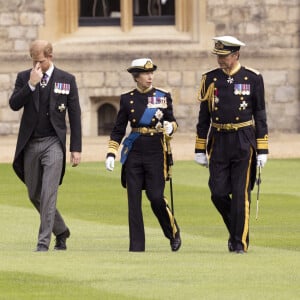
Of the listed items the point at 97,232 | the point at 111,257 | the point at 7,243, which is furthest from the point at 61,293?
the point at 97,232

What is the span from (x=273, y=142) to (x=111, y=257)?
16.1m

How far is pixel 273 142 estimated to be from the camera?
2809 cm

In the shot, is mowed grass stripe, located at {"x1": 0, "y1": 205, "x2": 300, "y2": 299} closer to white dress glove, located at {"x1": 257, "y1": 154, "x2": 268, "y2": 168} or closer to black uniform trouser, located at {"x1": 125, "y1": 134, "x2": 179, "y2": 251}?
black uniform trouser, located at {"x1": 125, "y1": 134, "x2": 179, "y2": 251}

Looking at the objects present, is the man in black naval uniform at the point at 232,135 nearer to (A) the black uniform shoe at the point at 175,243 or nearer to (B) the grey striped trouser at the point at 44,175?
(A) the black uniform shoe at the point at 175,243

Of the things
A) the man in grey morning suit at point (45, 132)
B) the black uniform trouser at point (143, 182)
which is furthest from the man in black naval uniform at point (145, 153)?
the man in grey morning suit at point (45, 132)

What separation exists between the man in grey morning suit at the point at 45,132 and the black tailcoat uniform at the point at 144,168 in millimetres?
403

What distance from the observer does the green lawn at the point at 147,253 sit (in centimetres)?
1032

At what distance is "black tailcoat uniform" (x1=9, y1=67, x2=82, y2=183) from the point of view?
13078mm

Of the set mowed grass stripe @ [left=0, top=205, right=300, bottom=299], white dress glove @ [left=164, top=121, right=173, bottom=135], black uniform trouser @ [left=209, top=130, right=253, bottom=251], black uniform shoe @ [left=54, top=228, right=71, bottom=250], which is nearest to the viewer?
mowed grass stripe @ [left=0, top=205, right=300, bottom=299]

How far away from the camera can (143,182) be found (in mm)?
13094

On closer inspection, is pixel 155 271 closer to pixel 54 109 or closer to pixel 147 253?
pixel 147 253

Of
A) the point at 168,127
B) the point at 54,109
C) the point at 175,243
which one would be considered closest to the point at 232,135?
the point at 168,127

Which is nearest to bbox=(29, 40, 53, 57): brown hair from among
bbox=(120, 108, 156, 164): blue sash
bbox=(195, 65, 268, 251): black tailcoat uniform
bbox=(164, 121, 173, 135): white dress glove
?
bbox=(120, 108, 156, 164): blue sash

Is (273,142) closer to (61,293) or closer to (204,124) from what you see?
(204,124)
